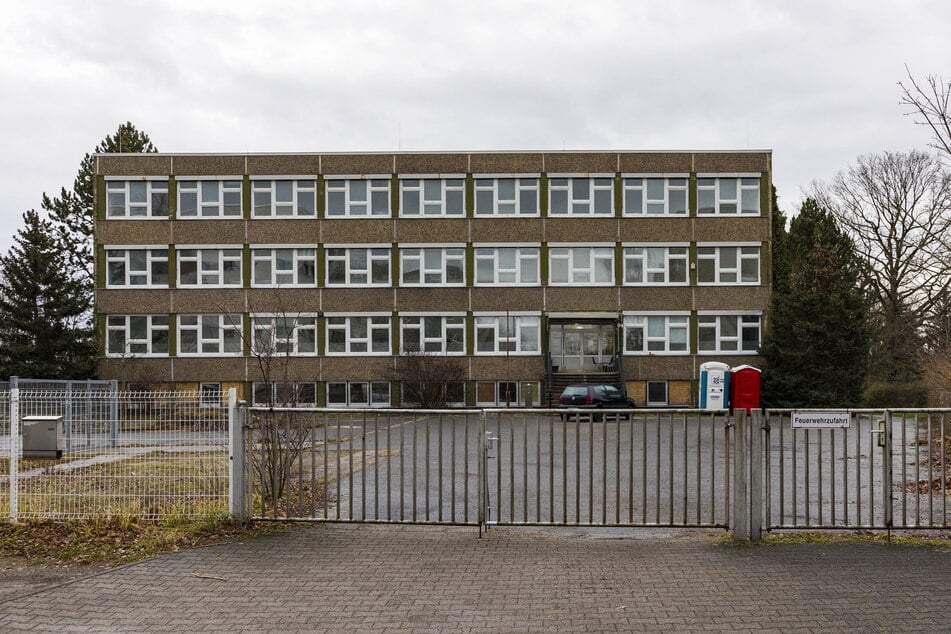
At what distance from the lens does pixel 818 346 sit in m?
36.3

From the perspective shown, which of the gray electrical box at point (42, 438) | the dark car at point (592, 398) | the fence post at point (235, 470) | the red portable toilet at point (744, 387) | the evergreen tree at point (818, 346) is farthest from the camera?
the evergreen tree at point (818, 346)

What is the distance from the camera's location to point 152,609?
20.5ft

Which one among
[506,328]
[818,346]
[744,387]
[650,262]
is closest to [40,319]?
[506,328]

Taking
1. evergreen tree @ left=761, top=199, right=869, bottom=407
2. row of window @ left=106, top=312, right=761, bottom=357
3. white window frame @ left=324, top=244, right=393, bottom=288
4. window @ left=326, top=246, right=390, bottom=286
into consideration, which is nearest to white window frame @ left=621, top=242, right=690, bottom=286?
row of window @ left=106, top=312, right=761, bottom=357

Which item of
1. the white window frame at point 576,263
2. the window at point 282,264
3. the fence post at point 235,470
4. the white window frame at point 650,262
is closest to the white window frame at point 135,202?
the window at point 282,264

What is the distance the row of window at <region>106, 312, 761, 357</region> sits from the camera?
39969mm

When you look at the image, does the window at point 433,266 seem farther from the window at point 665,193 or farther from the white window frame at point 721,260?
the white window frame at point 721,260

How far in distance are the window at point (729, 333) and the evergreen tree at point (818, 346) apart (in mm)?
1645

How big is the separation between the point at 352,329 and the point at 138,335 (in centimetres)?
1016

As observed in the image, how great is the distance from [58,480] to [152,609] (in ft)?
12.5

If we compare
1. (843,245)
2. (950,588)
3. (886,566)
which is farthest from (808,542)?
(843,245)

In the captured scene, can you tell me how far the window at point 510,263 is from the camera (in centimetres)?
4016

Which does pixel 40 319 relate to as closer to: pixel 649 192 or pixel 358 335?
pixel 358 335

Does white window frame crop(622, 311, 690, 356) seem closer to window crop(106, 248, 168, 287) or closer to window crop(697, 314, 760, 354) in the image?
window crop(697, 314, 760, 354)
